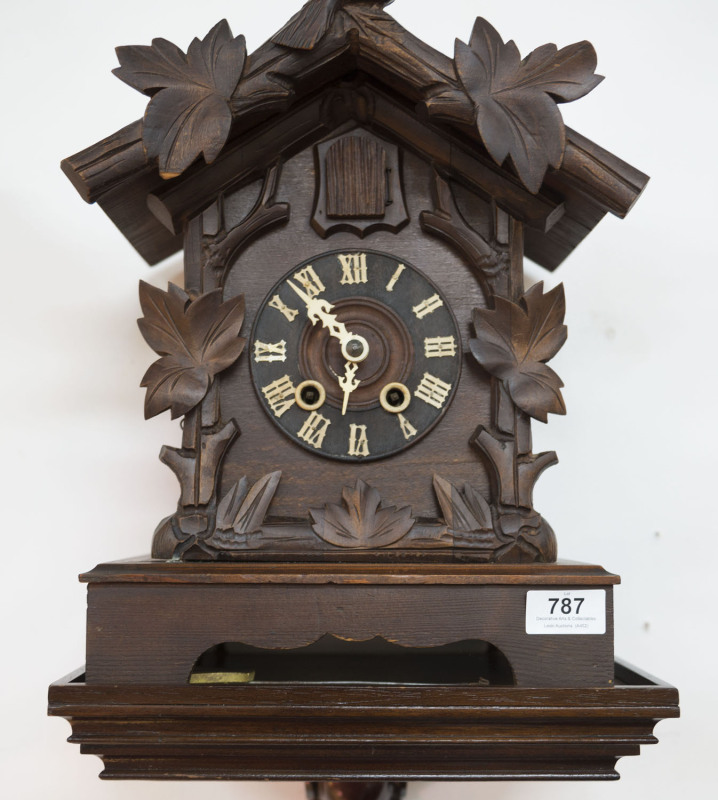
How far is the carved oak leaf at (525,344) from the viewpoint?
1.26 meters

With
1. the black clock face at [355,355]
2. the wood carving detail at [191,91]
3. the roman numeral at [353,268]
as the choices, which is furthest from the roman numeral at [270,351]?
the wood carving detail at [191,91]

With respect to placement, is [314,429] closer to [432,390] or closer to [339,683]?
[432,390]

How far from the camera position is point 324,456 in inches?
49.9

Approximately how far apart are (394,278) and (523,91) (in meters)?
0.27

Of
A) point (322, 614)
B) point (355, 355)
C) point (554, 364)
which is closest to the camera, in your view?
point (322, 614)

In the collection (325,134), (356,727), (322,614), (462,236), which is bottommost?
(356,727)

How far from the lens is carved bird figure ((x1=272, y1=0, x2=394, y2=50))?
121 cm

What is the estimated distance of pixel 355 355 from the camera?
1.27 meters

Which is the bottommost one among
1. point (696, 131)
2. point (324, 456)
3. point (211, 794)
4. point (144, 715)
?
point (211, 794)

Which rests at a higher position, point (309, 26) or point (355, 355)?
point (309, 26)

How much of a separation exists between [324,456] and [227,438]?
119 millimetres

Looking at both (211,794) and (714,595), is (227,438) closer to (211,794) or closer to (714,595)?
(211,794)

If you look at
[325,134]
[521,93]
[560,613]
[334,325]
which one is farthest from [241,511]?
[521,93]

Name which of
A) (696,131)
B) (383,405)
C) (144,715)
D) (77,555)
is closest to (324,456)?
(383,405)
